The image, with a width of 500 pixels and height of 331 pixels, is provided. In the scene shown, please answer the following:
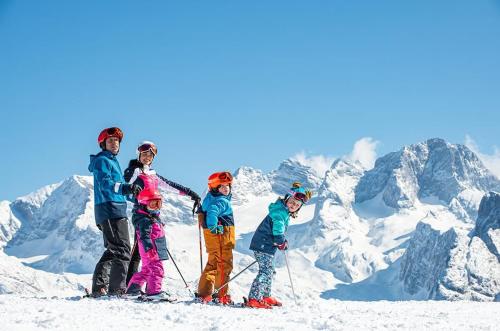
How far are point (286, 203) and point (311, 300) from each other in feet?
7.59

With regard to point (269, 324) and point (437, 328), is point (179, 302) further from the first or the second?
point (437, 328)

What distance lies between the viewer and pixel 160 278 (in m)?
10.3

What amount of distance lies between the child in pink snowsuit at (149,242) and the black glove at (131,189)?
0.44 feet

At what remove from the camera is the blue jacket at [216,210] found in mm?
10953

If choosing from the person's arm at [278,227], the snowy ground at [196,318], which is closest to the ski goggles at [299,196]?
the person's arm at [278,227]

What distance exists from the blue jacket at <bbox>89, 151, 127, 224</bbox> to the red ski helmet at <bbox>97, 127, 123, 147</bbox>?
0.30 metres

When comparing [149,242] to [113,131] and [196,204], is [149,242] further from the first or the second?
[113,131]

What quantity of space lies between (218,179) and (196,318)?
3579 millimetres

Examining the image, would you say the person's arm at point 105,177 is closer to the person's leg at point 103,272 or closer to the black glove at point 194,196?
the person's leg at point 103,272

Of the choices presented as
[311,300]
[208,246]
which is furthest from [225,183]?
[311,300]

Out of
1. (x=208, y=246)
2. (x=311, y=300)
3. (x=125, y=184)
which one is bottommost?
(x=311, y=300)

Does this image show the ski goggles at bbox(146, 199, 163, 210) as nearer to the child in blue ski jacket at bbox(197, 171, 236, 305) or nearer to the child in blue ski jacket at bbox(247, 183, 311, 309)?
the child in blue ski jacket at bbox(197, 171, 236, 305)

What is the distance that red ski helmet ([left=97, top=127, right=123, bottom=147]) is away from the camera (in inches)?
413

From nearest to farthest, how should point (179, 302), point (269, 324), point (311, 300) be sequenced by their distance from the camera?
point (269, 324)
point (179, 302)
point (311, 300)
